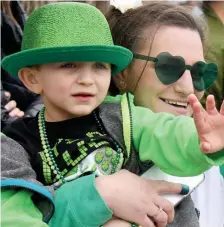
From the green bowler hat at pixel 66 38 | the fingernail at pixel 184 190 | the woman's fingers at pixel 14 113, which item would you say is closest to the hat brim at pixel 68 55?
the green bowler hat at pixel 66 38

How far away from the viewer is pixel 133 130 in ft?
4.28

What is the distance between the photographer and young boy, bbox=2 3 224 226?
1.23 meters

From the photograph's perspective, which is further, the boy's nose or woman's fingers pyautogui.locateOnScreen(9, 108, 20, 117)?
woman's fingers pyautogui.locateOnScreen(9, 108, 20, 117)

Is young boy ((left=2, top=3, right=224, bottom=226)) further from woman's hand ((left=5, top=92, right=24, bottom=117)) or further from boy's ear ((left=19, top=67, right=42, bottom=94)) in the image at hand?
woman's hand ((left=5, top=92, right=24, bottom=117))

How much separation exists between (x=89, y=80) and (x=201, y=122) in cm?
34

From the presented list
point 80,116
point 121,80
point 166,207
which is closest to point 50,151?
point 80,116

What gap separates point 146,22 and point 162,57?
18cm

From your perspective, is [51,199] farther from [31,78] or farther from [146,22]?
[146,22]

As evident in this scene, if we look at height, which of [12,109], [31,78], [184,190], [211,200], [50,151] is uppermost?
[31,78]

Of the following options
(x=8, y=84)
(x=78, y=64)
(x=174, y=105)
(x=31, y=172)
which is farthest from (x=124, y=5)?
(x=8, y=84)

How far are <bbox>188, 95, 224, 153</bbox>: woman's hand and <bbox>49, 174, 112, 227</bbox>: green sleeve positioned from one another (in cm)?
31

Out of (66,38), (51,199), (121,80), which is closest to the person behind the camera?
(51,199)

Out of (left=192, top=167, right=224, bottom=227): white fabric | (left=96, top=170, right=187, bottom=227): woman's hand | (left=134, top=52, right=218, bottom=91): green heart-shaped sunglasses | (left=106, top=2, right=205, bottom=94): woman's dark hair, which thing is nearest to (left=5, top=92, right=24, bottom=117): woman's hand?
(left=106, top=2, right=205, bottom=94): woman's dark hair

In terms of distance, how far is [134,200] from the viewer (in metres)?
1.22
